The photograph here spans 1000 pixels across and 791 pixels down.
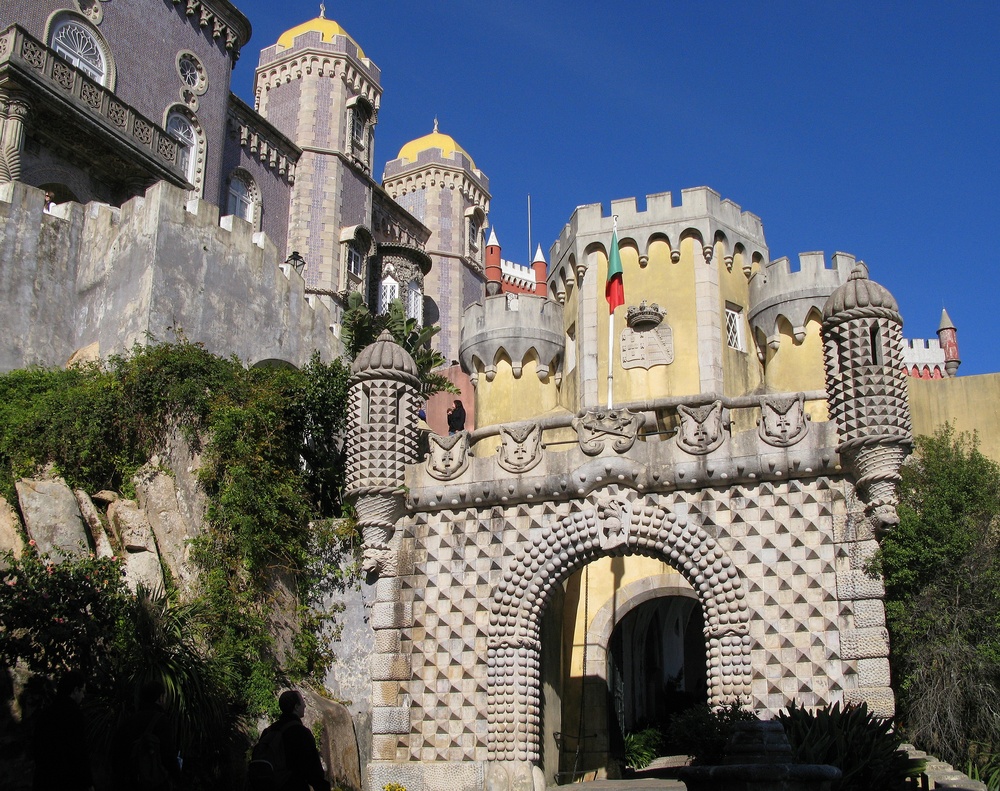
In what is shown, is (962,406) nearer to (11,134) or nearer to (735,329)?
(735,329)

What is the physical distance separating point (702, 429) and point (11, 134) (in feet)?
62.7

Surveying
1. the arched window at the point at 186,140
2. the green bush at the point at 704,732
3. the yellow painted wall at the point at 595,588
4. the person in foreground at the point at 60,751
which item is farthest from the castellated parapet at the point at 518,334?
the person in foreground at the point at 60,751

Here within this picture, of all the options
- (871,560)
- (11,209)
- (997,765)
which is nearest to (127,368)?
(11,209)

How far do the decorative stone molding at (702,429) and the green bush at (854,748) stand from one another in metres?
4.36

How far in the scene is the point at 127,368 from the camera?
20.7 m

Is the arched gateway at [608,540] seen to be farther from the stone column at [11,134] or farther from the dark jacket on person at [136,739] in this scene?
the stone column at [11,134]

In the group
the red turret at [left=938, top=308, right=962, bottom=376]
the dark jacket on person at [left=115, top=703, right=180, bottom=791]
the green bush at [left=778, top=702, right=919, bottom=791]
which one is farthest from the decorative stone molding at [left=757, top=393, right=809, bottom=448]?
the red turret at [left=938, top=308, right=962, bottom=376]

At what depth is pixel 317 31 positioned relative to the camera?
149 feet

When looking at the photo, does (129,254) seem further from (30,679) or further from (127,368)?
(30,679)

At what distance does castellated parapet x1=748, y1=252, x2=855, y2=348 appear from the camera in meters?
24.2

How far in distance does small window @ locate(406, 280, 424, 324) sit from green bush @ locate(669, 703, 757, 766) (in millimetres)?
33465

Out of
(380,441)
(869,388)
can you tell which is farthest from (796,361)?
(380,441)

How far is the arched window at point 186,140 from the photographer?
34.2 meters

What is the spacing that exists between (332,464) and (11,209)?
31.1 ft
